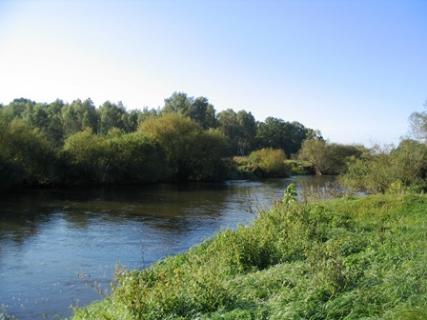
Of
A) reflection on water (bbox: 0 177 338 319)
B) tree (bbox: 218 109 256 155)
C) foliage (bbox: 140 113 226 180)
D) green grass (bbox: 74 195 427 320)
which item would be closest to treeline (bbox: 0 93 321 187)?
foliage (bbox: 140 113 226 180)

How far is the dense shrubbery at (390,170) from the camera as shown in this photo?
3616 centimetres

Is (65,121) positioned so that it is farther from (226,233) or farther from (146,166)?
(226,233)

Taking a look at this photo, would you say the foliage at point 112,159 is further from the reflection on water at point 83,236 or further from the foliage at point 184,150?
the reflection on water at point 83,236

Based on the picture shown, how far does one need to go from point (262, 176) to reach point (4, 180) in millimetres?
45945

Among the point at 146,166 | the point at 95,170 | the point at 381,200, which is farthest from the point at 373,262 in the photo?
the point at 146,166

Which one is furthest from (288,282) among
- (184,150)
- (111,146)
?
(184,150)

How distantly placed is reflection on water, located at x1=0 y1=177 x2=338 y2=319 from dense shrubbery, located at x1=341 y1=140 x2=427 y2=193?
8668mm

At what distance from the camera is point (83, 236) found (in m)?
24.7

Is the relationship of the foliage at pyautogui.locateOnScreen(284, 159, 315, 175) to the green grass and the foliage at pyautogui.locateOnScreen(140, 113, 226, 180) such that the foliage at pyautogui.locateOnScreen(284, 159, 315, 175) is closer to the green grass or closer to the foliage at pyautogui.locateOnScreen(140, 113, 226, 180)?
the foliage at pyautogui.locateOnScreen(140, 113, 226, 180)

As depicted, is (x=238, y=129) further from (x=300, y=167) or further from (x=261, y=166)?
(x=261, y=166)

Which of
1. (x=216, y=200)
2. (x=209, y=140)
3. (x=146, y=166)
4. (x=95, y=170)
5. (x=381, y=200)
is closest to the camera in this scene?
(x=381, y=200)

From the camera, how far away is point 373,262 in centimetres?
1089

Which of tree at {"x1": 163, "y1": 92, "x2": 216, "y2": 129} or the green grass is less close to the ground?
tree at {"x1": 163, "y1": 92, "x2": 216, "y2": 129}

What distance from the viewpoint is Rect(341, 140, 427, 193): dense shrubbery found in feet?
119
